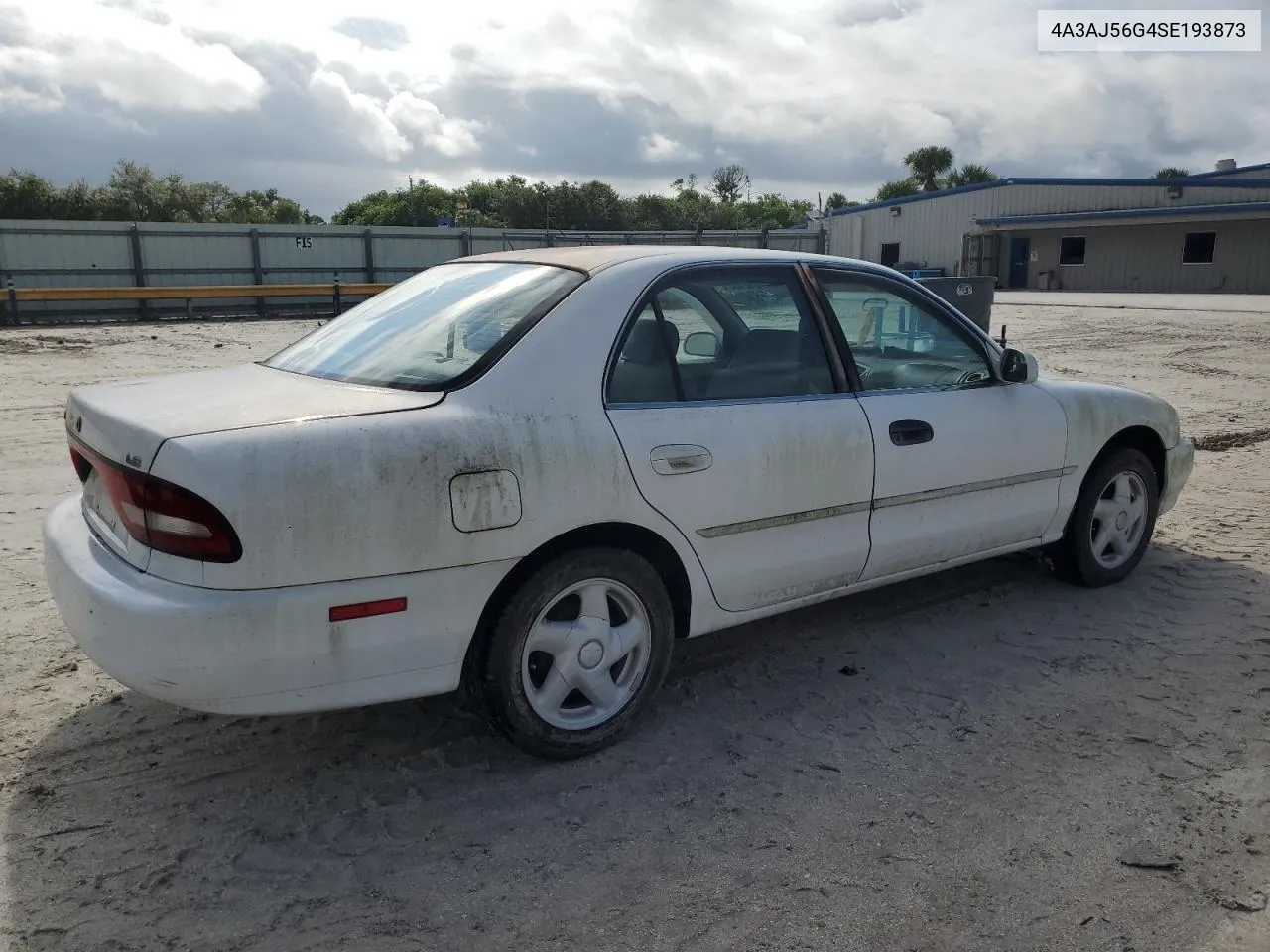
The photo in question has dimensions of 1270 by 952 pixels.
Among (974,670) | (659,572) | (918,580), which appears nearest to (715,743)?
(659,572)

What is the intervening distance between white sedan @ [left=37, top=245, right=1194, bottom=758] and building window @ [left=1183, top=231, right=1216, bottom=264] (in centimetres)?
3344

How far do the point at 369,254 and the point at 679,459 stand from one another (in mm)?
26075

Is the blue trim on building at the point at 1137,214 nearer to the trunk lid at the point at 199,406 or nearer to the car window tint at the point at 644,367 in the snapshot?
the car window tint at the point at 644,367

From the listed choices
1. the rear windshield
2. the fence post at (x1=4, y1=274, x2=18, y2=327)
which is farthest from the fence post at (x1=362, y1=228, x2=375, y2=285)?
the rear windshield

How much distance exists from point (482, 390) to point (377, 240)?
85.8ft

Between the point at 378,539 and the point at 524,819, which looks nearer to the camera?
the point at 378,539

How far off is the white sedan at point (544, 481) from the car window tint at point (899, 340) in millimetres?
11

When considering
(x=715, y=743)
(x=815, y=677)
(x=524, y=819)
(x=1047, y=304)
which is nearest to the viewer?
(x=524, y=819)

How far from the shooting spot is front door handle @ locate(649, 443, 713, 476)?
10.5 ft

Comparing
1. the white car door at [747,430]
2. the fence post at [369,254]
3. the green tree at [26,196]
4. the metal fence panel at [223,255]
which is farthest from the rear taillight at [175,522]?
the green tree at [26,196]

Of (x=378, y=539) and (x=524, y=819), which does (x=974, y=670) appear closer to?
(x=524, y=819)

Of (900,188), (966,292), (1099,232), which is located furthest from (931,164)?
(966,292)

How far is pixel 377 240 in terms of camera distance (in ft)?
90.3

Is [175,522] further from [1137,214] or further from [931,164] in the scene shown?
[931,164]
